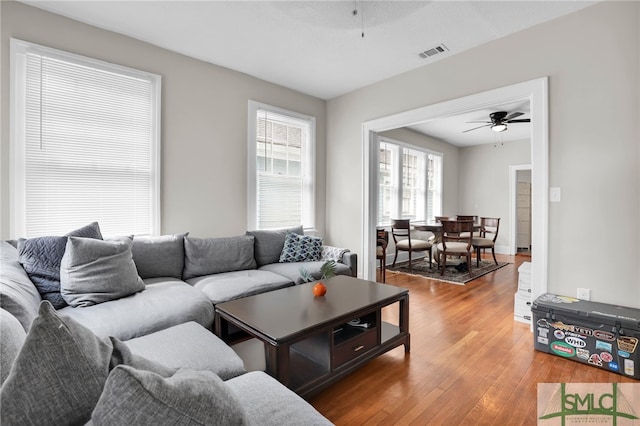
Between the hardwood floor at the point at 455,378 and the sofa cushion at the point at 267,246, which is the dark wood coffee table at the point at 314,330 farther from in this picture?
the sofa cushion at the point at 267,246

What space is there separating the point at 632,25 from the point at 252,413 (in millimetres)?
3635

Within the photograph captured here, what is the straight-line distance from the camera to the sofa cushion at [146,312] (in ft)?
5.93

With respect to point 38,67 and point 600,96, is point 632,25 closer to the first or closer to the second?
point 600,96

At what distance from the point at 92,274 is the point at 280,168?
8.62 ft

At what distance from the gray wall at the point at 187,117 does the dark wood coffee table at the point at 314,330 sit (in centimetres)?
165

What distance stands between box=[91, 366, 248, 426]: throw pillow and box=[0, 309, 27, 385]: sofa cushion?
32 centimetres

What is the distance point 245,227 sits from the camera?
3889 millimetres

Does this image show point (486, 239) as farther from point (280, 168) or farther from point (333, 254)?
point (280, 168)

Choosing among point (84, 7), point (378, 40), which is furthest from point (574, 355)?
point (84, 7)

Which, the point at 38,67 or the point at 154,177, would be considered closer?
the point at 38,67

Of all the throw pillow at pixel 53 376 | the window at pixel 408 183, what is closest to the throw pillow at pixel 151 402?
the throw pillow at pixel 53 376

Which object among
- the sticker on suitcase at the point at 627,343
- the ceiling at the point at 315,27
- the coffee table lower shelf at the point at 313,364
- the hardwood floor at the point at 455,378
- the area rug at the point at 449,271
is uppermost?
the ceiling at the point at 315,27

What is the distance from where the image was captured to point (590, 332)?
2.24m

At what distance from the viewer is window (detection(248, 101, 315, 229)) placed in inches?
156
